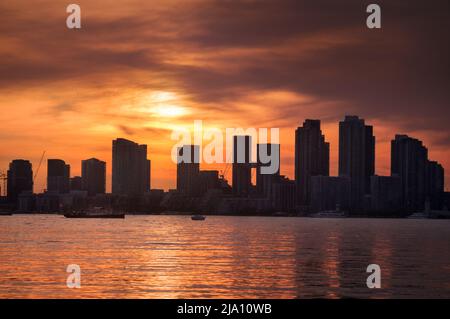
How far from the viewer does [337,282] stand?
70562 millimetres

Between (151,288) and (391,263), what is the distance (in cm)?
4619

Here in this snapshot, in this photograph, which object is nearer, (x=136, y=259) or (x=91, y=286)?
(x=91, y=286)

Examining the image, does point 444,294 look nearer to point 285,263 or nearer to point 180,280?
point 180,280
